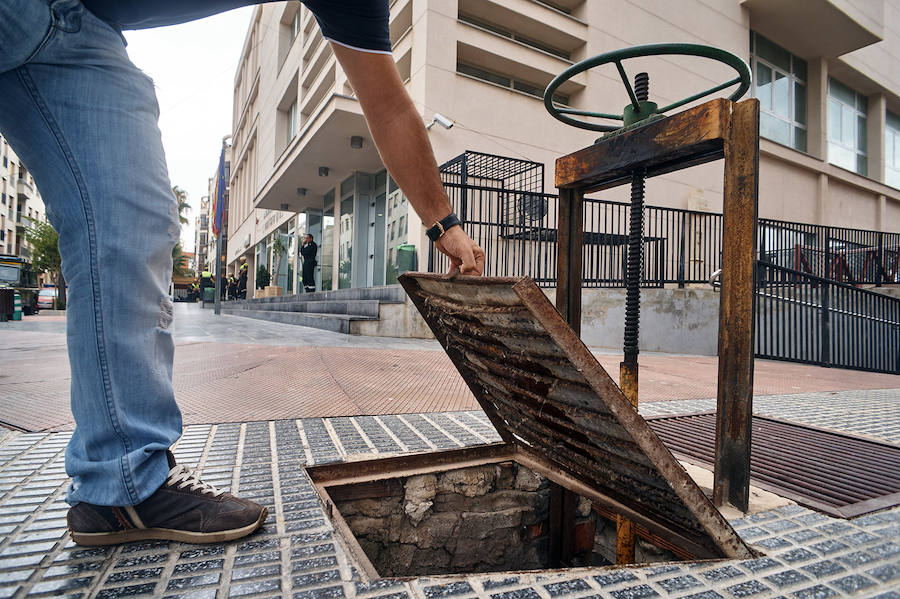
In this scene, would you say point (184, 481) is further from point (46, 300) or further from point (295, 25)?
point (46, 300)

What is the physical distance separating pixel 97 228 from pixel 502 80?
1460 cm

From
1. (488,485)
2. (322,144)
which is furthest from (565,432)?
(322,144)

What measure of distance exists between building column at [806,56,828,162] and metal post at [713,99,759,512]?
22933 mm

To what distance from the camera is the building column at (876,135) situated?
68.9 ft

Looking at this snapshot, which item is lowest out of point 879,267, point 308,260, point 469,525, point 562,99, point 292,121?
point 469,525

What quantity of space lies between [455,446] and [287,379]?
6.80 feet

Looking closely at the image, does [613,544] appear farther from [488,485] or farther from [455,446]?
[455,446]

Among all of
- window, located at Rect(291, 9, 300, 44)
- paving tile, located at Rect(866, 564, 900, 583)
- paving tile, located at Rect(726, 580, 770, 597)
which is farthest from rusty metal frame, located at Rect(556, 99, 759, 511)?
window, located at Rect(291, 9, 300, 44)

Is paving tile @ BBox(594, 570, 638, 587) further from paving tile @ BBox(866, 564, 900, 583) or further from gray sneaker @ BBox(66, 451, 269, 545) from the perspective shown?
gray sneaker @ BBox(66, 451, 269, 545)

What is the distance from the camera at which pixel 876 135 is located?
21.2 meters

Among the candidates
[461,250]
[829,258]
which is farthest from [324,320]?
[829,258]

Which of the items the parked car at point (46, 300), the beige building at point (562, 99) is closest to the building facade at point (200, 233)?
the parked car at point (46, 300)

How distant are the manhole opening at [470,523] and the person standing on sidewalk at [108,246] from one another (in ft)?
1.99

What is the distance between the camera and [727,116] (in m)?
1.31
